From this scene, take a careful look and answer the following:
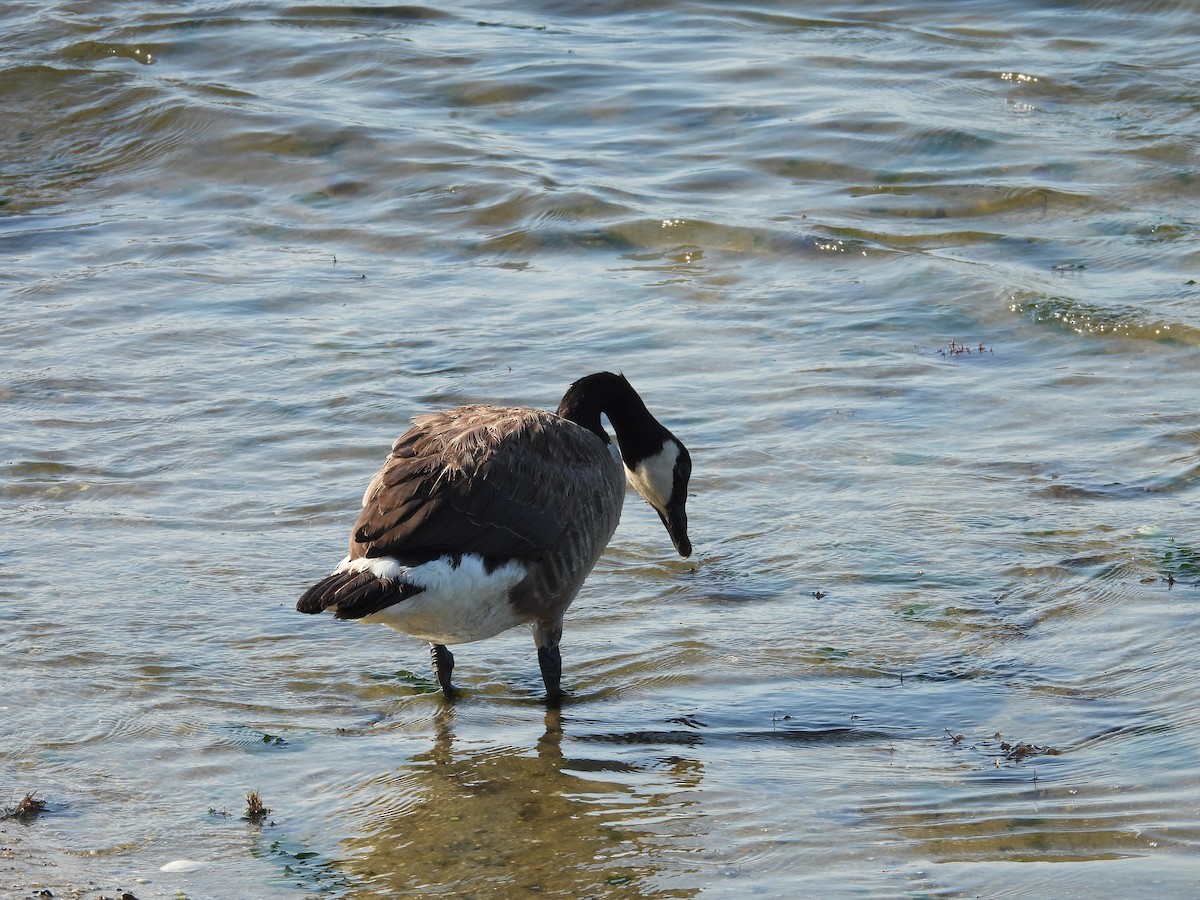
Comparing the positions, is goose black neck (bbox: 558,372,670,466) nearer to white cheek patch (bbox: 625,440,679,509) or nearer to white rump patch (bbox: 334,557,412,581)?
white cheek patch (bbox: 625,440,679,509)

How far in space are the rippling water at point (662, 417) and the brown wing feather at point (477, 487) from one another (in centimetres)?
70

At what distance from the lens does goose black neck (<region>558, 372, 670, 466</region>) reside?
21.8 feet

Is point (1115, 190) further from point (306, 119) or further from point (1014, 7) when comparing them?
point (306, 119)

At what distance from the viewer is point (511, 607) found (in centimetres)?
572

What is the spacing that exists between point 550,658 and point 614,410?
133cm

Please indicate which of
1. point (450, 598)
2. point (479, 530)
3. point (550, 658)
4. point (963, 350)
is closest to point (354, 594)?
point (450, 598)

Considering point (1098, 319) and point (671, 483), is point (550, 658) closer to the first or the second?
point (671, 483)

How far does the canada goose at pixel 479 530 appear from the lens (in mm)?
5301

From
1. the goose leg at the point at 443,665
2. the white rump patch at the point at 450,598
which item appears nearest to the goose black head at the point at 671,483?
the white rump patch at the point at 450,598

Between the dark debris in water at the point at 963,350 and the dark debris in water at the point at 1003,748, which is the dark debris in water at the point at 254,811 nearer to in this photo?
the dark debris in water at the point at 1003,748

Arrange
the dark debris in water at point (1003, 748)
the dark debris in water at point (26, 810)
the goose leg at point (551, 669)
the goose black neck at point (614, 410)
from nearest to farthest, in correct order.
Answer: the dark debris in water at point (26, 810) → the dark debris in water at point (1003, 748) → the goose leg at point (551, 669) → the goose black neck at point (614, 410)

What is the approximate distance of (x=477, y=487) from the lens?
5605 millimetres

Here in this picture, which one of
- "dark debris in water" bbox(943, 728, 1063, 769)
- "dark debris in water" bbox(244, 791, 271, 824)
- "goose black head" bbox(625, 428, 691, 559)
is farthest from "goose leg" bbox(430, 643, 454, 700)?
"dark debris in water" bbox(943, 728, 1063, 769)

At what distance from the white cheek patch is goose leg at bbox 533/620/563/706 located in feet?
3.63
